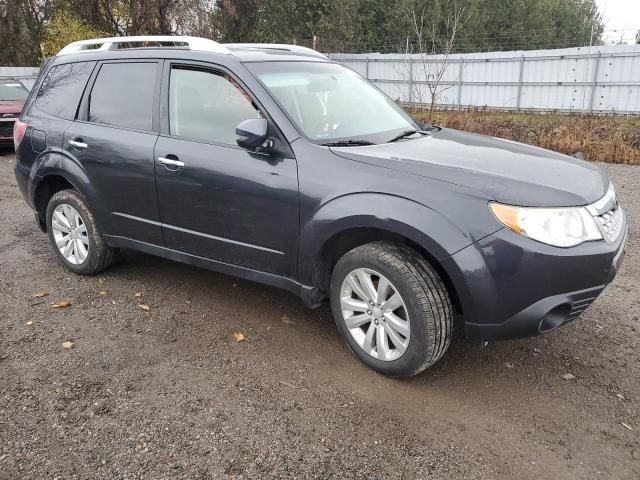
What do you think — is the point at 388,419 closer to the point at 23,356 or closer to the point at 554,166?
the point at 554,166

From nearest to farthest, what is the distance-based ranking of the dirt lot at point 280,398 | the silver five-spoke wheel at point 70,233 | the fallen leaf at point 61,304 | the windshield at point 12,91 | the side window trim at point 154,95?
1. the dirt lot at point 280,398
2. the side window trim at point 154,95
3. the fallen leaf at point 61,304
4. the silver five-spoke wheel at point 70,233
5. the windshield at point 12,91

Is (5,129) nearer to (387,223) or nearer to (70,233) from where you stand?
(70,233)

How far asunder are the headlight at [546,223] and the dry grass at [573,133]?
27.6ft

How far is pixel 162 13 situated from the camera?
21031 millimetres

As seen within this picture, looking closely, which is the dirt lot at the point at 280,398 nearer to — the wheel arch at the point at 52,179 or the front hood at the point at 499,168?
the wheel arch at the point at 52,179

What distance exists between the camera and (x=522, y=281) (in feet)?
8.89

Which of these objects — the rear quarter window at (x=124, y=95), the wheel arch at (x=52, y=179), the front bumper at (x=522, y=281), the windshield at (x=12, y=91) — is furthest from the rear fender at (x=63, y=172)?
the windshield at (x=12, y=91)

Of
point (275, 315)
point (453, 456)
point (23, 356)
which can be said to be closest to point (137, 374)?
point (23, 356)

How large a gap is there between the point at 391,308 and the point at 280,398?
2.55 feet

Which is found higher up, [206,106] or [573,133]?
[206,106]

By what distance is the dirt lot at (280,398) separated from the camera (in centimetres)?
256

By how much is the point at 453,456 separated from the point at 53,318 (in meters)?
2.92

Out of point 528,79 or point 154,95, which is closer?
point 154,95

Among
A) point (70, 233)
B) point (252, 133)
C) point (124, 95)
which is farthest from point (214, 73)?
point (70, 233)
